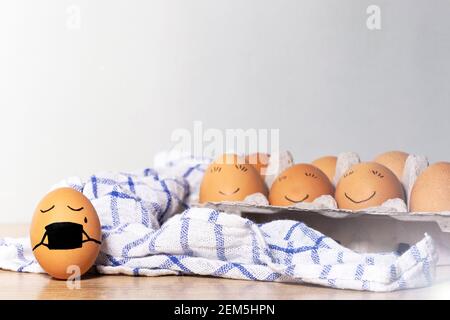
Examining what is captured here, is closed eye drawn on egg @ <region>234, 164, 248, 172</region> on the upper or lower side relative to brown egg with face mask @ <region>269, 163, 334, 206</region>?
upper

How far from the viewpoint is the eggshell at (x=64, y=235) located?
0.86 meters

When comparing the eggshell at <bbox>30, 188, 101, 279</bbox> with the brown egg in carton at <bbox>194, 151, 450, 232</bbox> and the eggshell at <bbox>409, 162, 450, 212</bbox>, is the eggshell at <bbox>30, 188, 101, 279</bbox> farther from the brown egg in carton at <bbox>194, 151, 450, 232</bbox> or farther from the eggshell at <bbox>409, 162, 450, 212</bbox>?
the eggshell at <bbox>409, 162, 450, 212</bbox>

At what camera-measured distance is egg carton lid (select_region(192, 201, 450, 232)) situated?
3.12 ft

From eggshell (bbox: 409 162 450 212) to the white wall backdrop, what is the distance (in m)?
1.93

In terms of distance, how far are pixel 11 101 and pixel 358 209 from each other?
2.02 meters

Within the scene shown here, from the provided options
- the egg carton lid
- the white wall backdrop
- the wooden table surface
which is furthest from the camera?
the white wall backdrop

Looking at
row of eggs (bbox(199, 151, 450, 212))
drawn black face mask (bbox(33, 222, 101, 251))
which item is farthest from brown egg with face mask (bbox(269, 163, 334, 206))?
drawn black face mask (bbox(33, 222, 101, 251))

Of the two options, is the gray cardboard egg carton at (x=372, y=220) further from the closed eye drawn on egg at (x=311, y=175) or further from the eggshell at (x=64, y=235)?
the eggshell at (x=64, y=235)

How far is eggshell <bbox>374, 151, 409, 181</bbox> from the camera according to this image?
1.14 meters

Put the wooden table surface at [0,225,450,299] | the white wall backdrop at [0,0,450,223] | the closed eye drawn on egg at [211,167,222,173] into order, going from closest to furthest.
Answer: the wooden table surface at [0,225,450,299] → the closed eye drawn on egg at [211,167,222,173] → the white wall backdrop at [0,0,450,223]

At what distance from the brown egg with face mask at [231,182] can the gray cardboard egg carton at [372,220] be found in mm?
29

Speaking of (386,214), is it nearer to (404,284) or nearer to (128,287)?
(404,284)

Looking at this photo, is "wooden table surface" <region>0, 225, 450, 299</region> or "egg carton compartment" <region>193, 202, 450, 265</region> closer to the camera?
"wooden table surface" <region>0, 225, 450, 299</region>

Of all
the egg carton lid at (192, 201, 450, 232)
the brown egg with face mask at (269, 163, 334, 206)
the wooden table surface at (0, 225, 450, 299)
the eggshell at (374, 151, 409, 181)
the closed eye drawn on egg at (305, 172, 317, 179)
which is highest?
the eggshell at (374, 151, 409, 181)
